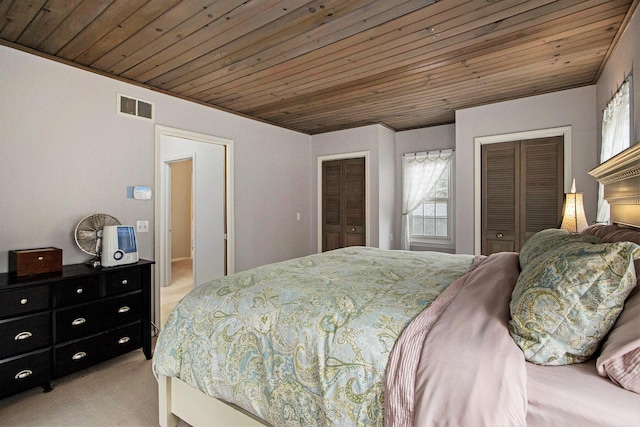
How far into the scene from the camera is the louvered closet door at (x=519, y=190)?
11.5 ft

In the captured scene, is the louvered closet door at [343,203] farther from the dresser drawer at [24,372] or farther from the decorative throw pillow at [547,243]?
the dresser drawer at [24,372]

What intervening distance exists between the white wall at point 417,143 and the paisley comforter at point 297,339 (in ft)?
10.6

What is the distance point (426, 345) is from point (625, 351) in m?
0.48

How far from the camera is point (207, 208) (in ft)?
14.5

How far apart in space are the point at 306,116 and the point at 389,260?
261 cm

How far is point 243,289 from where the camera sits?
164 cm

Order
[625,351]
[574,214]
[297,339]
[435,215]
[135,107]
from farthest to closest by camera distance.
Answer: [435,215] → [135,107] → [574,214] → [297,339] → [625,351]

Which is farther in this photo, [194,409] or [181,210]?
[181,210]

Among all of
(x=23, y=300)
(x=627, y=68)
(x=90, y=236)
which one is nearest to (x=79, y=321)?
(x=23, y=300)

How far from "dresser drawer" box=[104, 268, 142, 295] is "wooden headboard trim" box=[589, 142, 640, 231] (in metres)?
3.26

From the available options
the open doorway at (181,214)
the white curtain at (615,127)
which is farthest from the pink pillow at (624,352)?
the open doorway at (181,214)

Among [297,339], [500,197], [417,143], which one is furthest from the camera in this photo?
[417,143]

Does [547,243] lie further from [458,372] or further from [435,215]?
[435,215]

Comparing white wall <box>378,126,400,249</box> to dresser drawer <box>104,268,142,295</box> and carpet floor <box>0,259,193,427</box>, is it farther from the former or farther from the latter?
carpet floor <box>0,259,193,427</box>
